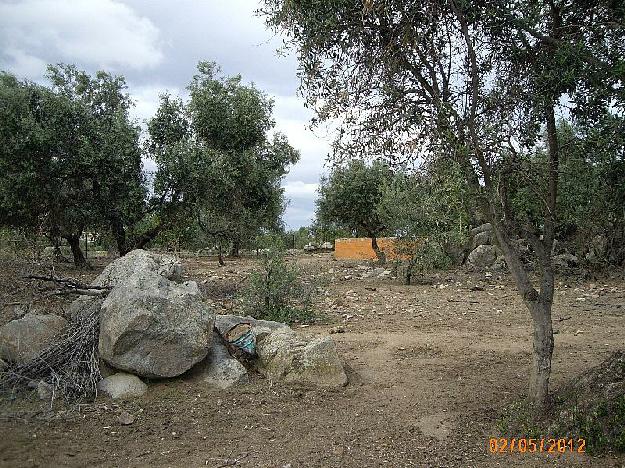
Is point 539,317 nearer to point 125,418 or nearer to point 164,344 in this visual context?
point 164,344

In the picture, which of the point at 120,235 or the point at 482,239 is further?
the point at 482,239

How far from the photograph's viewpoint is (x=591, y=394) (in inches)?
197

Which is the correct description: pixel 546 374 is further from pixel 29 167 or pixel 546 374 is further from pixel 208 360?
pixel 29 167

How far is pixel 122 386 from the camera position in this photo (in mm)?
5887

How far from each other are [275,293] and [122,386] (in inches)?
191

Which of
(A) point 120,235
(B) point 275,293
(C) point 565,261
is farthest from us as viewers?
(C) point 565,261

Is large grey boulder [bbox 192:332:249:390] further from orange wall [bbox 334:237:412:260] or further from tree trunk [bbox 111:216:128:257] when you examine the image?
orange wall [bbox 334:237:412:260]

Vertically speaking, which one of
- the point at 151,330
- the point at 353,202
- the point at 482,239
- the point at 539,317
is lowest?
the point at 151,330

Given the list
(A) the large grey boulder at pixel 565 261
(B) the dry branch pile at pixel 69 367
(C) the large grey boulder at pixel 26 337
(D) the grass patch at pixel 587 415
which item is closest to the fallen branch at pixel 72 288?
(C) the large grey boulder at pixel 26 337

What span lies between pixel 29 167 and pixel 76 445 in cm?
1190

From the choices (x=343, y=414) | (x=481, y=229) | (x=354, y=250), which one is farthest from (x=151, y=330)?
(x=354, y=250)

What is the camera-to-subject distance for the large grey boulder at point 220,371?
6277 millimetres

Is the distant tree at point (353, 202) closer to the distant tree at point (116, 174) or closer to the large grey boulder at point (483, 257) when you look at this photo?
the large grey boulder at point (483, 257)

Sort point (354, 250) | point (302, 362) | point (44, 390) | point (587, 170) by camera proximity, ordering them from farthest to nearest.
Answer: point (354, 250), point (302, 362), point (44, 390), point (587, 170)
